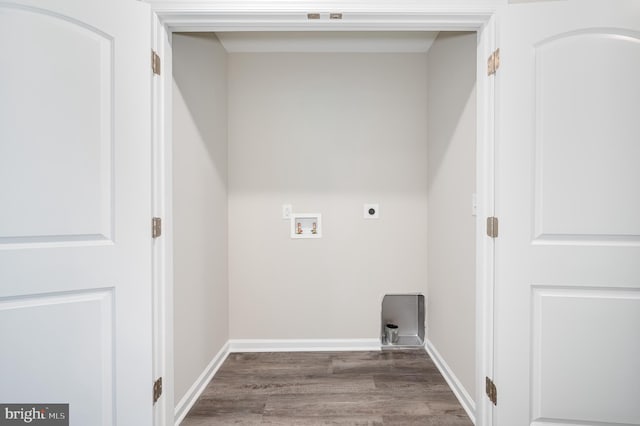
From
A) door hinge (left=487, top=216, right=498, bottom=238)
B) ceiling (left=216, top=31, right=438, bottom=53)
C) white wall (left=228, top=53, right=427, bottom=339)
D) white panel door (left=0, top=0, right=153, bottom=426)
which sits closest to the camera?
white panel door (left=0, top=0, right=153, bottom=426)

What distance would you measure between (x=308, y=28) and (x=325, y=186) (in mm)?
1346

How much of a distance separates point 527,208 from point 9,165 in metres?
2.11

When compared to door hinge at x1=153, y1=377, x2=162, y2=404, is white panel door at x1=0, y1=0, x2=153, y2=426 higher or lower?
higher

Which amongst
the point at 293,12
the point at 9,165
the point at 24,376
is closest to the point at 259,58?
the point at 293,12

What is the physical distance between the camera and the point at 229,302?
2.88 m

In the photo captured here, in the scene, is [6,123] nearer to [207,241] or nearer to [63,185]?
[63,185]

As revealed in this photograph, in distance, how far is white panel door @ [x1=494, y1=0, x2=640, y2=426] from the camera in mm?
1480

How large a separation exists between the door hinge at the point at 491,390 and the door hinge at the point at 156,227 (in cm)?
171

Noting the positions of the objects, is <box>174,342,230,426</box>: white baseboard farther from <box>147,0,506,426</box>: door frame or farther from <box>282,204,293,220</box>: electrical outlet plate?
<box>282,204,293,220</box>: electrical outlet plate

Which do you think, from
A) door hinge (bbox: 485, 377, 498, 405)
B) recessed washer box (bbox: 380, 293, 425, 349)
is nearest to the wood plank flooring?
recessed washer box (bbox: 380, 293, 425, 349)

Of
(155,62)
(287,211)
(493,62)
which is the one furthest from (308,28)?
(287,211)

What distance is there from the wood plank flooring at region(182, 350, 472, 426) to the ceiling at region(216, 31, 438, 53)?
2.46 m

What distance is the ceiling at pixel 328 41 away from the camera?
258 cm

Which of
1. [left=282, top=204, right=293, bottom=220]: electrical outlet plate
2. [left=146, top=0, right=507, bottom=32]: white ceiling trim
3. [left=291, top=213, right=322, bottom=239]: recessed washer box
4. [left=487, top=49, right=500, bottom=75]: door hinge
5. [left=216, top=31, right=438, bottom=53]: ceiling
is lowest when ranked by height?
[left=291, top=213, right=322, bottom=239]: recessed washer box
